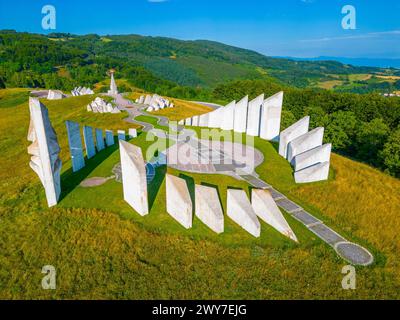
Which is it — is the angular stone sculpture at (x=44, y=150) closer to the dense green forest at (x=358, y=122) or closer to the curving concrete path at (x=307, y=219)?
the curving concrete path at (x=307, y=219)

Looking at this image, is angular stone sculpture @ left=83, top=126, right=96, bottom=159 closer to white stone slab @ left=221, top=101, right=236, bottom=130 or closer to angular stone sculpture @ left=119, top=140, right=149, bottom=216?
angular stone sculpture @ left=119, top=140, right=149, bottom=216

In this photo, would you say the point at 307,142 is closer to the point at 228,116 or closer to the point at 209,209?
the point at 228,116

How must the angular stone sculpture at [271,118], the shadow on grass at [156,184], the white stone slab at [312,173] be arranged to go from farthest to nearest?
the angular stone sculpture at [271,118], the white stone slab at [312,173], the shadow on grass at [156,184]

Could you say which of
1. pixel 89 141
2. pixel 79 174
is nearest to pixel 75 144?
pixel 79 174

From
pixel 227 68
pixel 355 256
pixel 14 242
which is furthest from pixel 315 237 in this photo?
pixel 227 68

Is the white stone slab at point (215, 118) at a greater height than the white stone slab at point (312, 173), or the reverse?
the white stone slab at point (215, 118)

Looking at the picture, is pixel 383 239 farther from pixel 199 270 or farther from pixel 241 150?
pixel 241 150

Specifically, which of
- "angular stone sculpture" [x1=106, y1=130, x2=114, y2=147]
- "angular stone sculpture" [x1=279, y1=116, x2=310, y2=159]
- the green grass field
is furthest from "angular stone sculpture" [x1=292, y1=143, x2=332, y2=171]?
"angular stone sculpture" [x1=106, y1=130, x2=114, y2=147]

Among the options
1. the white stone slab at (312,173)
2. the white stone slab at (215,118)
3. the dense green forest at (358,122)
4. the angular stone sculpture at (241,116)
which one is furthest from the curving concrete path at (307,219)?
the dense green forest at (358,122)
